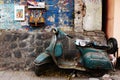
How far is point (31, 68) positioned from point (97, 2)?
8.78 feet

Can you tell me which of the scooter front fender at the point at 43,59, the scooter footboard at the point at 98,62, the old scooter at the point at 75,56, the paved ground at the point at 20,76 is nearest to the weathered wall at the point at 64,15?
the old scooter at the point at 75,56

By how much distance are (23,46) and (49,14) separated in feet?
3.94

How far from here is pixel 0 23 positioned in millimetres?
9109

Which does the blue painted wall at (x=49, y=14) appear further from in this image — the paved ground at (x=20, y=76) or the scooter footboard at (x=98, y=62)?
the scooter footboard at (x=98, y=62)

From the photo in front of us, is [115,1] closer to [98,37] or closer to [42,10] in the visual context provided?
[98,37]

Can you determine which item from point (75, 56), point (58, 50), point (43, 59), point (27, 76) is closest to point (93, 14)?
point (75, 56)

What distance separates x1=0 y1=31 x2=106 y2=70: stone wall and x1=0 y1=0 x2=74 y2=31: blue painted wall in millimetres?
270

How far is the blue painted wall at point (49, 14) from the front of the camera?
29.7ft

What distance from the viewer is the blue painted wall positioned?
9.05 metres

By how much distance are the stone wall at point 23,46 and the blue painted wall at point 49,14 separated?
27cm

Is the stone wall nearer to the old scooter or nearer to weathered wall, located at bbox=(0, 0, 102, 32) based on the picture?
weathered wall, located at bbox=(0, 0, 102, 32)

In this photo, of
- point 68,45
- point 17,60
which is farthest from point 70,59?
point 17,60

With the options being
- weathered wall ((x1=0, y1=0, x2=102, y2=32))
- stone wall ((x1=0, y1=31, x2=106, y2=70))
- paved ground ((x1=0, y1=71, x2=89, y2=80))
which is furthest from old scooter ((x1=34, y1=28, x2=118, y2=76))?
weathered wall ((x1=0, y1=0, x2=102, y2=32))

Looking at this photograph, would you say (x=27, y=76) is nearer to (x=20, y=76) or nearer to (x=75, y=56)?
(x=20, y=76)
